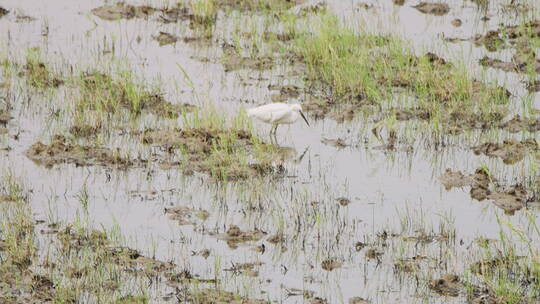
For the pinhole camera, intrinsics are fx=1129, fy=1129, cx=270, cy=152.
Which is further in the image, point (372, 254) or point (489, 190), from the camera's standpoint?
point (489, 190)

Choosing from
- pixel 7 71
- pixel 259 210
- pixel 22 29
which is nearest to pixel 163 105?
pixel 7 71

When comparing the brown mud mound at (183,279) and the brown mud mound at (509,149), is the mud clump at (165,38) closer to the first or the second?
the brown mud mound at (509,149)

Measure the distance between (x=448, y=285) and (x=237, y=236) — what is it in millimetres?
1918

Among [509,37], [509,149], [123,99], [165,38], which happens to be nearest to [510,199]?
[509,149]

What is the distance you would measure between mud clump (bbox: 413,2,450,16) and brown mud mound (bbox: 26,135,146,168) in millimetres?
7622

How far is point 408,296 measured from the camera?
8.73m

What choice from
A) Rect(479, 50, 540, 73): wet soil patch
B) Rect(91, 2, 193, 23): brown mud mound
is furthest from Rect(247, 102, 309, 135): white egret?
Rect(91, 2, 193, 23): brown mud mound

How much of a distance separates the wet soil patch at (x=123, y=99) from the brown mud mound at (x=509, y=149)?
11.0 ft

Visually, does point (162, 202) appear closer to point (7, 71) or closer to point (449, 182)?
point (449, 182)

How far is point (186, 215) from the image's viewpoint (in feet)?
33.6

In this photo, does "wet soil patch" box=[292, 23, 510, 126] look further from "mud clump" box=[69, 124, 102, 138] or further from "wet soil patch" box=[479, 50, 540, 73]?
"mud clump" box=[69, 124, 102, 138]

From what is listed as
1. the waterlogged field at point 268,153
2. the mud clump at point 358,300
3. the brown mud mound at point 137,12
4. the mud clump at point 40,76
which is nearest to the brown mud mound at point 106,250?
the waterlogged field at point 268,153

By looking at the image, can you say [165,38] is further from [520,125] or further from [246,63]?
[520,125]

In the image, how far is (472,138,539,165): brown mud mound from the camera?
12.0 m
